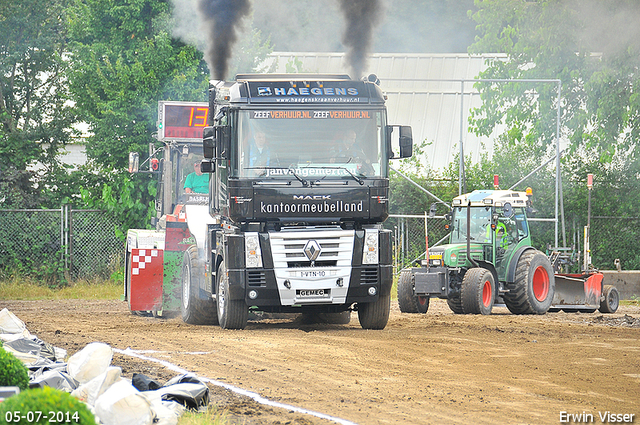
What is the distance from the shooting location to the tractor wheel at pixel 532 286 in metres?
16.8

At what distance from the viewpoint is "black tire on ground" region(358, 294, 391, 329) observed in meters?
12.3

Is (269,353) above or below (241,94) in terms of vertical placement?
below

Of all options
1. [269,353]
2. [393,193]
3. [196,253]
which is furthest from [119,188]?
[269,353]

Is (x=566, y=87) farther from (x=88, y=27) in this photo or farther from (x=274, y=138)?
(x=274, y=138)

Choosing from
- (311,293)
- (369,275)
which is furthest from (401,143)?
(311,293)

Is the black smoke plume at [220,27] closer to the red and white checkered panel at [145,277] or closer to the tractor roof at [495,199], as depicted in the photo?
the red and white checkered panel at [145,277]

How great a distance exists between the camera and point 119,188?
23.3m

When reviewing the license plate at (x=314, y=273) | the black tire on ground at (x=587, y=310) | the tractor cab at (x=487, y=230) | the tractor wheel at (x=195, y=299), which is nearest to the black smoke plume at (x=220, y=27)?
the tractor wheel at (x=195, y=299)

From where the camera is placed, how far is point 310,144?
452 inches

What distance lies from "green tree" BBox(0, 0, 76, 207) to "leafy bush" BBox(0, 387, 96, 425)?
21.1m

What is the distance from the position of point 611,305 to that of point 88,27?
1495 centimetres

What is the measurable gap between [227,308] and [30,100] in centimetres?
1604

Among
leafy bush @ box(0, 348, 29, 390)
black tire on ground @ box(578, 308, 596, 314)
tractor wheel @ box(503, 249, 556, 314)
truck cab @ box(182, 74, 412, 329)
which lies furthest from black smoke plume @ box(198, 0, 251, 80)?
leafy bush @ box(0, 348, 29, 390)

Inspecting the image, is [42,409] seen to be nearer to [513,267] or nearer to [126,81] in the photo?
[513,267]
